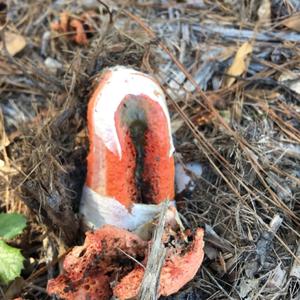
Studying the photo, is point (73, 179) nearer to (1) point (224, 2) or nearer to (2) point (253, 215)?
(2) point (253, 215)

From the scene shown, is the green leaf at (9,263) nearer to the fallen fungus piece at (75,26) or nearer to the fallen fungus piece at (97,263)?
the fallen fungus piece at (97,263)

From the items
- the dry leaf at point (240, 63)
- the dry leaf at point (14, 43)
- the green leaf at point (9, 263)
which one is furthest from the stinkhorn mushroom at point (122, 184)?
the dry leaf at point (14, 43)

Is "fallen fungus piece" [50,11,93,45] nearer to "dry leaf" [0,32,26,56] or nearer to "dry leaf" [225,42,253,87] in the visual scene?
"dry leaf" [0,32,26,56]

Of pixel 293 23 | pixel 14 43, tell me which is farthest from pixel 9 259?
pixel 293 23

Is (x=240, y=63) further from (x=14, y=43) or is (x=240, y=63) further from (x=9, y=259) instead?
(x=9, y=259)

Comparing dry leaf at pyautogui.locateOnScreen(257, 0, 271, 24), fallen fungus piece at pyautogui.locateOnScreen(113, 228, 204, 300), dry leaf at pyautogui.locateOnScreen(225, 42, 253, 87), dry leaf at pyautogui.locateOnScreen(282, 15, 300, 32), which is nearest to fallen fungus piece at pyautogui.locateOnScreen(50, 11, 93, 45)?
dry leaf at pyautogui.locateOnScreen(225, 42, 253, 87)
